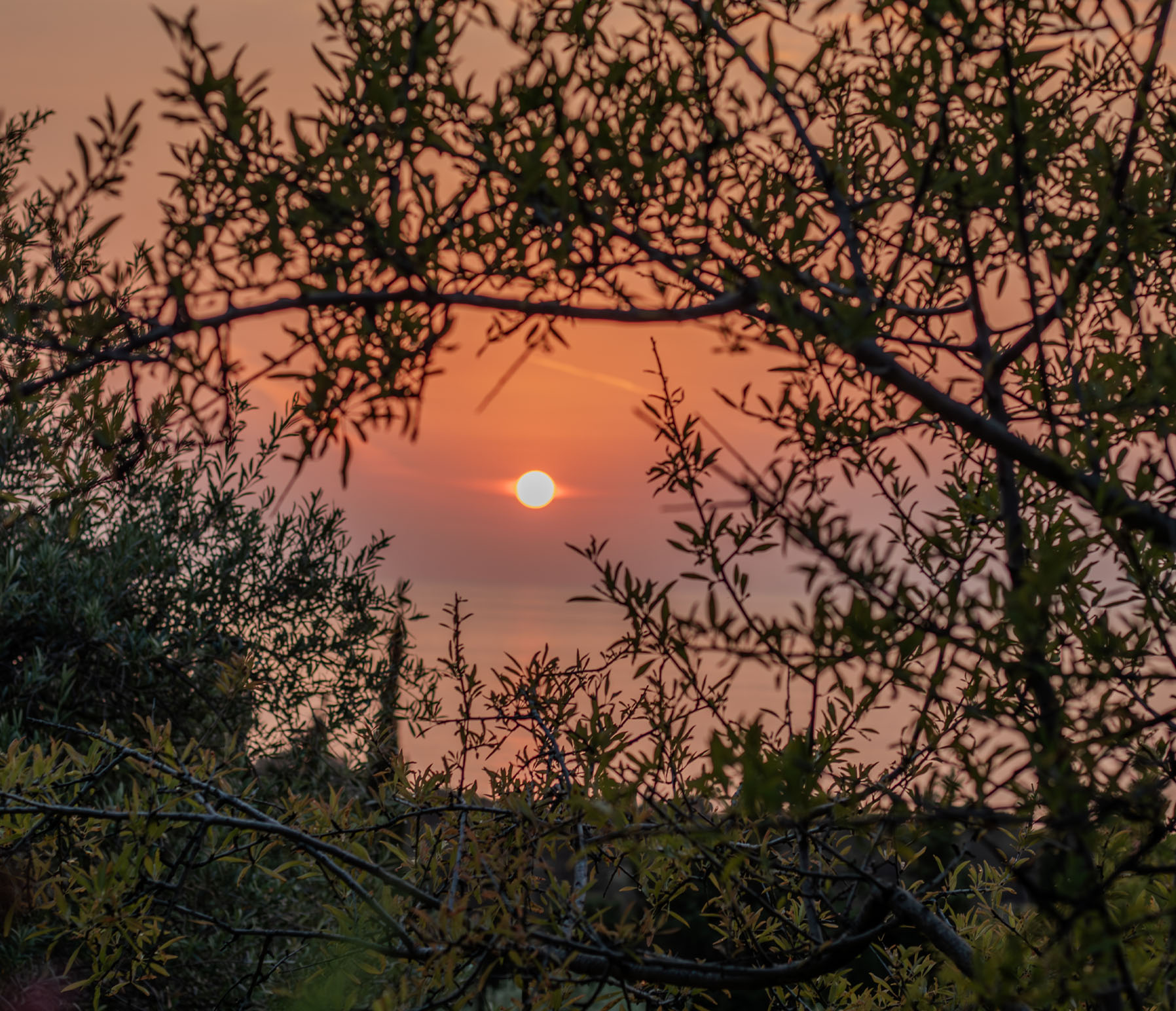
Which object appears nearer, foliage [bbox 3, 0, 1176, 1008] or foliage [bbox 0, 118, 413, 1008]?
foliage [bbox 3, 0, 1176, 1008]

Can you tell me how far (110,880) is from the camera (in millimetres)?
2609

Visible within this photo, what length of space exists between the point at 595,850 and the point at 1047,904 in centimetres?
159

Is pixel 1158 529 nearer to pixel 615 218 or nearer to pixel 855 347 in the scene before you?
pixel 855 347

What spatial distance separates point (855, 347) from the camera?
1.68 meters

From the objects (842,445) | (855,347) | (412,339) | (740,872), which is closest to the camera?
(855,347)

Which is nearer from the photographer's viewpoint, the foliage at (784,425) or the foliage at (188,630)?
the foliage at (784,425)

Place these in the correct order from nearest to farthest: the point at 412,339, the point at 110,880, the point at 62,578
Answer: the point at 412,339, the point at 110,880, the point at 62,578

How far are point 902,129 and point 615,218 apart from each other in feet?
2.23

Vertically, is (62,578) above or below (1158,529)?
above

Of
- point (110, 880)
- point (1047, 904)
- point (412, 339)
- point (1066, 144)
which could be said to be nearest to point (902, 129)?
point (1066, 144)

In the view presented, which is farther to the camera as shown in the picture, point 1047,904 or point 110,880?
point 110,880

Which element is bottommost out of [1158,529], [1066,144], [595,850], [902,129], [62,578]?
[595,850]

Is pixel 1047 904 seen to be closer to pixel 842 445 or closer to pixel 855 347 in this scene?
pixel 855 347

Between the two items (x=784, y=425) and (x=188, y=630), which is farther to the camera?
(x=188, y=630)
